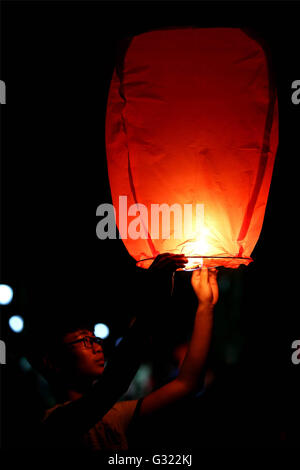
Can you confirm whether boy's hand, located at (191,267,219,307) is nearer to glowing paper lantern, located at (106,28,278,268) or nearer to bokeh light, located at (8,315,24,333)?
glowing paper lantern, located at (106,28,278,268)

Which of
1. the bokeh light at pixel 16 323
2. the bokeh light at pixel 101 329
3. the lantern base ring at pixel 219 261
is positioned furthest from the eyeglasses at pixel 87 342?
the bokeh light at pixel 101 329

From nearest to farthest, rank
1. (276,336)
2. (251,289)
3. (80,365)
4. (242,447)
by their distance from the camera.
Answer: (80,365), (242,447), (276,336), (251,289)

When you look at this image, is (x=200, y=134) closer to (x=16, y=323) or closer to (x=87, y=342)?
(x=87, y=342)

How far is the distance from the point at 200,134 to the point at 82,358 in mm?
1198

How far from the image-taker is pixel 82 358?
6.37 ft

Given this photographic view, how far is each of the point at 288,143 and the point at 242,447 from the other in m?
2.51

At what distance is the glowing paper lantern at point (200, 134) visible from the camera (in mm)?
1539

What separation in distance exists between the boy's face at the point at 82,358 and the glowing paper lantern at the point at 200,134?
669mm

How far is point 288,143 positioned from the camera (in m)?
3.03

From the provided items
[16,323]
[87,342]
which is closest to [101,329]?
[16,323]

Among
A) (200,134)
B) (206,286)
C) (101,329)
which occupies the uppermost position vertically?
(200,134)

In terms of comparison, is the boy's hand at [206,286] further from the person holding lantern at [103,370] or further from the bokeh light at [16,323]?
the bokeh light at [16,323]
